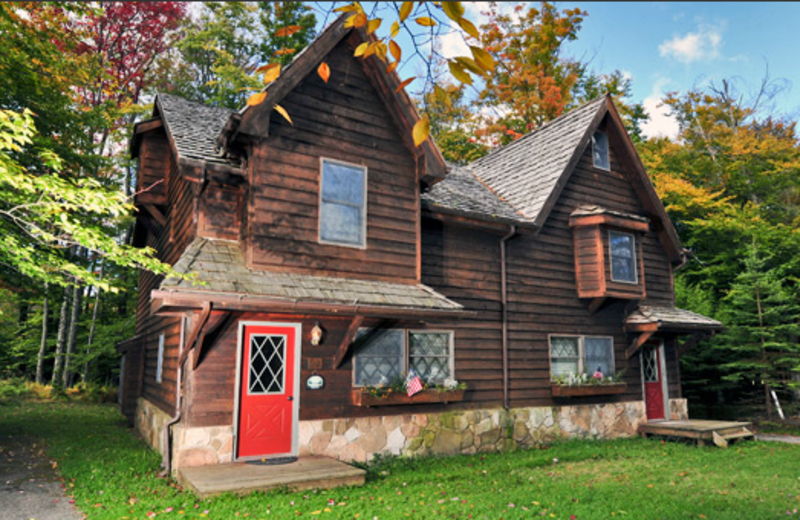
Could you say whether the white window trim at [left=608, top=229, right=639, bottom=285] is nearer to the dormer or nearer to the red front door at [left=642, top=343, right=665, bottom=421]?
the dormer

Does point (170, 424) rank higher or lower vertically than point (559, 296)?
lower

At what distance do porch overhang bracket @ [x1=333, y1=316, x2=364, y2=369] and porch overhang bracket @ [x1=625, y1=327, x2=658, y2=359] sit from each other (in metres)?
8.52

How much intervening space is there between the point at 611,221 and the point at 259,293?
9.48 m

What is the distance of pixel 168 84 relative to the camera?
25.9 m

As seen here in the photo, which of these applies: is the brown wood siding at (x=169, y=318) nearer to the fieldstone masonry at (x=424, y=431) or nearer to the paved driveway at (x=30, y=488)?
the fieldstone masonry at (x=424, y=431)

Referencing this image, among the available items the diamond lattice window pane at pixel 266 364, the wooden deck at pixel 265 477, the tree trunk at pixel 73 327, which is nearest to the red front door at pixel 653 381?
the wooden deck at pixel 265 477

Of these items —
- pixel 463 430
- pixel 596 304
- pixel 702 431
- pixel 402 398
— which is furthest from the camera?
pixel 596 304

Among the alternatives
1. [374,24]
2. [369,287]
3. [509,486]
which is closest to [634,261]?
[509,486]

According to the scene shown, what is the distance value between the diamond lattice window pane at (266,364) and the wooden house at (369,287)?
1.5 inches

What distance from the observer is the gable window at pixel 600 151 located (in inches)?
596

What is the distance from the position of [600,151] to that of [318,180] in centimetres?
932

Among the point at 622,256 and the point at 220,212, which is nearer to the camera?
the point at 220,212

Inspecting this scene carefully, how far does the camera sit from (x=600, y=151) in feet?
50.2

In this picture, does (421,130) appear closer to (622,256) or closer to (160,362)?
(160,362)
